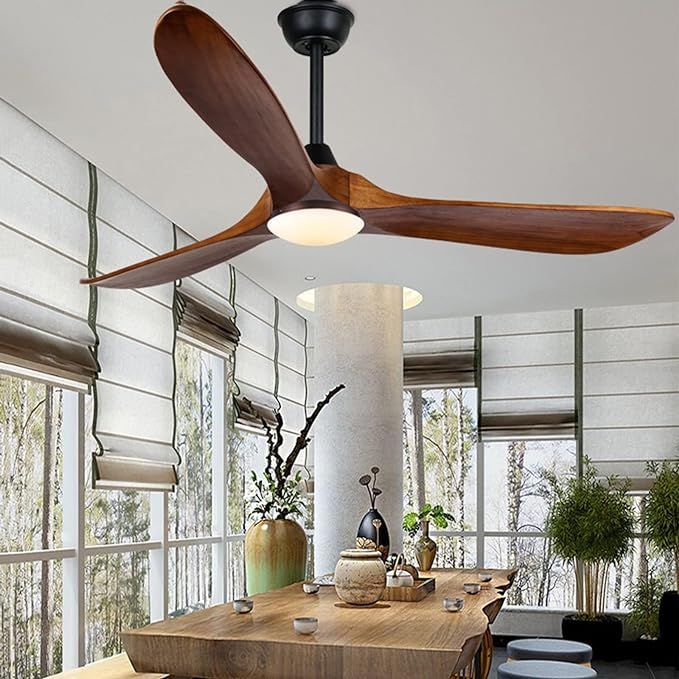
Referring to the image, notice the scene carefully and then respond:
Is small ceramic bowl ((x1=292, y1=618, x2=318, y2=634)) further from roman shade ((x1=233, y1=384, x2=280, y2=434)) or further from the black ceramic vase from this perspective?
roman shade ((x1=233, y1=384, x2=280, y2=434))

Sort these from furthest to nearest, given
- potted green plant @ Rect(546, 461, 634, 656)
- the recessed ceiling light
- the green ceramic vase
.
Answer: potted green plant @ Rect(546, 461, 634, 656)
the recessed ceiling light
the green ceramic vase

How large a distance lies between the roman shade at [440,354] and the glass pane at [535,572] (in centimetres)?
149

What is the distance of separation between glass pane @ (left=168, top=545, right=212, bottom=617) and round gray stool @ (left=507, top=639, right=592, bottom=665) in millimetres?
2202

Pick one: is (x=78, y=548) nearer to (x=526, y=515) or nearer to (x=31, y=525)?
(x=31, y=525)

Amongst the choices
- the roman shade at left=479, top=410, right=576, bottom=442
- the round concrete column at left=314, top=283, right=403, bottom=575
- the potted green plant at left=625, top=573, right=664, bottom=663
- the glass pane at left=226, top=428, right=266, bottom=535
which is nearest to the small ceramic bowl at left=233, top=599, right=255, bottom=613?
the round concrete column at left=314, top=283, right=403, bottom=575

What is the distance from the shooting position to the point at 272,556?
4664 millimetres

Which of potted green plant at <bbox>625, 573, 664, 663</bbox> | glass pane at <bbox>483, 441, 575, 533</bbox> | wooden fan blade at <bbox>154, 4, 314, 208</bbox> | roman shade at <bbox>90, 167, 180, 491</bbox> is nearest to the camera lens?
wooden fan blade at <bbox>154, 4, 314, 208</bbox>

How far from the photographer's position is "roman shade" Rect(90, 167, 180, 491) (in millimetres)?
4887

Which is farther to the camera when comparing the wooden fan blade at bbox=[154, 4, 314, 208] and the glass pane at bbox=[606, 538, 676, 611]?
the glass pane at bbox=[606, 538, 676, 611]

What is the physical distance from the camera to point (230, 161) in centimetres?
470

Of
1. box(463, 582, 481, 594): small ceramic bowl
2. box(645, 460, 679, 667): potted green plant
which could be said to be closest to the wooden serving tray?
box(463, 582, 481, 594): small ceramic bowl

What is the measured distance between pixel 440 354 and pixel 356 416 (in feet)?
8.57

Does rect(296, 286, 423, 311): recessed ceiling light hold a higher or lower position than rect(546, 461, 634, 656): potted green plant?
higher

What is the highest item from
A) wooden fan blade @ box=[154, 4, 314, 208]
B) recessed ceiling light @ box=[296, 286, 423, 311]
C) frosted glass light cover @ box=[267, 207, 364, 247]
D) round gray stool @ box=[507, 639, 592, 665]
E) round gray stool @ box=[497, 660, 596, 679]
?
recessed ceiling light @ box=[296, 286, 423, 311]
